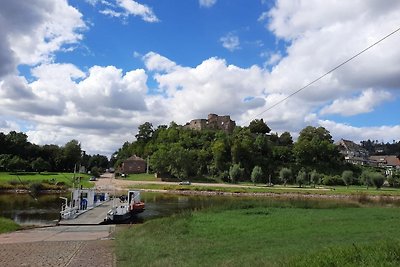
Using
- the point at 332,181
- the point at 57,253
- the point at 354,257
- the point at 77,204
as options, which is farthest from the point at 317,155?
the point at 354,257

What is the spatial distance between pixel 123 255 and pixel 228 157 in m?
138

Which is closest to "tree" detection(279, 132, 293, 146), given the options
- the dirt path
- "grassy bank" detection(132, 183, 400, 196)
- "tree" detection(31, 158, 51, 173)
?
"grassy bank" detection(132, 183, 400, 196)

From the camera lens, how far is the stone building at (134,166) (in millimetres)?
169000

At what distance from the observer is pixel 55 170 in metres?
153

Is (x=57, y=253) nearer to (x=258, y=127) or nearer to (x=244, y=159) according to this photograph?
(x=244, y=159)

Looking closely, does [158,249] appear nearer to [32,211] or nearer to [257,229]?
[257,229]

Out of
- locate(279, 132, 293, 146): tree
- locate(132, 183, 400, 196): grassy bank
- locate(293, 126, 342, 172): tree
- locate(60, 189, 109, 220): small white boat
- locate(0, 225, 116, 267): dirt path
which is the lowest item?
locate(0, 225, 116, 267): dirt path

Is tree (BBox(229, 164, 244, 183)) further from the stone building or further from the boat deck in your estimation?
the boat deck

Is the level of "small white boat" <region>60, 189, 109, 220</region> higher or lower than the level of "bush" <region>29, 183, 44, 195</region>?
lower

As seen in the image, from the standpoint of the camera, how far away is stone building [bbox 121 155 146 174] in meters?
169

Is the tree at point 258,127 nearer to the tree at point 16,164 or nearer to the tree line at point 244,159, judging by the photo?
the tree line at point 244,159

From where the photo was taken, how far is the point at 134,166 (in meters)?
170

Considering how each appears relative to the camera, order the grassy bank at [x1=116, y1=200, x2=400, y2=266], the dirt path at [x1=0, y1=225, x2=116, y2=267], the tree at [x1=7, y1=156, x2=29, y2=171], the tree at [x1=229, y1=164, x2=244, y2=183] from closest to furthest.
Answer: the grassy bank at [x1=116, y1=200, x2=400, y2=266]
the dirt path at [x1=0, y1=225, x2=116, y2=267]
the tree at [x1=7, y1=156, x2=29, y2=171]
the tree at [x1=229, y1=164, x2=244, y2=183]

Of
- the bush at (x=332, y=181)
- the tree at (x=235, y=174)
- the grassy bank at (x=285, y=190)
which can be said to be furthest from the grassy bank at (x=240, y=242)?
the bush at (x=332, y=181)
